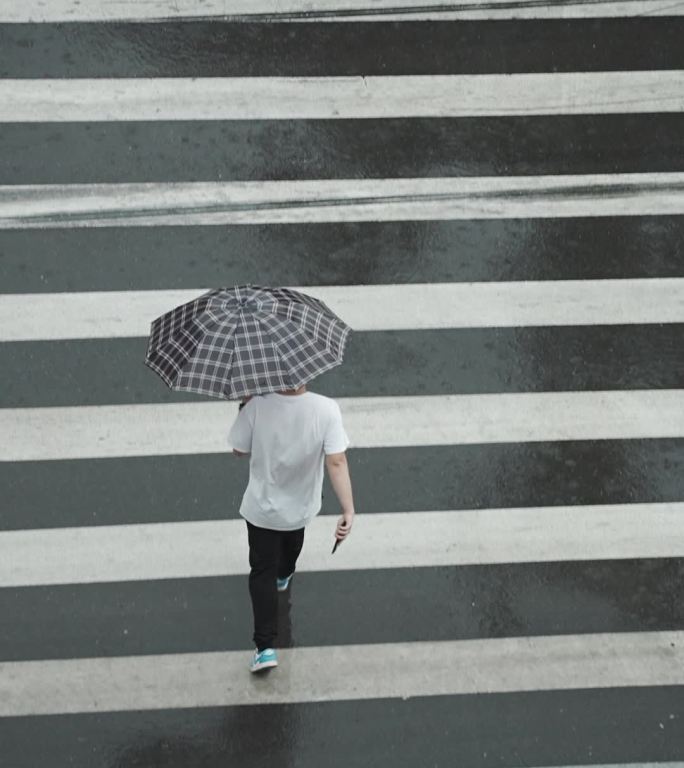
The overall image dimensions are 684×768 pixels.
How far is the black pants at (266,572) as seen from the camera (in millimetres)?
5984

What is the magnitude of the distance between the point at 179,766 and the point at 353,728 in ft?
2.82

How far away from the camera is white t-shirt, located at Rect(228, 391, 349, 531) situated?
5.54 meters

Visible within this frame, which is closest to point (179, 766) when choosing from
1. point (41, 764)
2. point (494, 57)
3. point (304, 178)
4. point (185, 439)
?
point (41, 764)

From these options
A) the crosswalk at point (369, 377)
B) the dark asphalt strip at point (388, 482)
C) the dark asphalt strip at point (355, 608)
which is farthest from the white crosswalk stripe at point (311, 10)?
the dark asphalt strip at point (355, 608)

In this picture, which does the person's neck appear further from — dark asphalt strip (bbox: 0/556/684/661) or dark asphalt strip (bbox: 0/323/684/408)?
dark asphalt strip (bbox: 0/323/684/408)

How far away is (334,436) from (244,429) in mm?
410

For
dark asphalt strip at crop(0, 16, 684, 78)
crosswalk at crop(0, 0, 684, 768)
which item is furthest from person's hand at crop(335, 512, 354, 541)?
dark asphalt strip at crop(0, 16, 684, 78)

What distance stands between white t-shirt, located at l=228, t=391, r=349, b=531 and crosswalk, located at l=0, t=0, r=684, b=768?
3.31 feet

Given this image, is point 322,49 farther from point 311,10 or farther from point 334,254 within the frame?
point 334,254

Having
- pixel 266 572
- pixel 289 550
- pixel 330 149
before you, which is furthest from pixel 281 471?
pixel 330 149

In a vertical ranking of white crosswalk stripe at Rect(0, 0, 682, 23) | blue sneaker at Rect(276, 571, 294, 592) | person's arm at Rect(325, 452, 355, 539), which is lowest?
blue sneaker at Rect(276, 571, 294, 592)

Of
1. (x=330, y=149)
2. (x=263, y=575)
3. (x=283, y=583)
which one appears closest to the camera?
(x=263, y=575)

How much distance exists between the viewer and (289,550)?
630cm

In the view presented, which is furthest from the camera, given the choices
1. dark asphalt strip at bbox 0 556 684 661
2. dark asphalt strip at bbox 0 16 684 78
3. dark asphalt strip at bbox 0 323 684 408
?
dark asphalt strip at bbox 0 16 684 78
